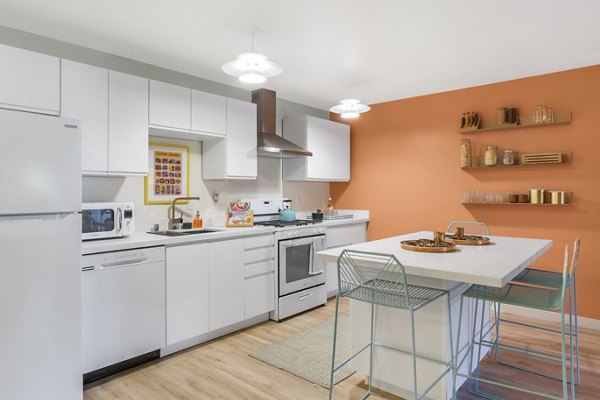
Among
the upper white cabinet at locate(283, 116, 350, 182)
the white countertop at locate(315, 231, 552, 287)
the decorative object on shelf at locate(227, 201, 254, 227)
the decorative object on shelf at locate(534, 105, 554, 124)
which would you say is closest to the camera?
the white countertop at locate(315, 231, 552, 287)

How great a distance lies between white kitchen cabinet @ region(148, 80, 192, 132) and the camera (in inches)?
121

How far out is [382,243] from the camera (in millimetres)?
2670

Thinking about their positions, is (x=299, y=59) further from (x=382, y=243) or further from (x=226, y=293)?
(x=226, y=293)

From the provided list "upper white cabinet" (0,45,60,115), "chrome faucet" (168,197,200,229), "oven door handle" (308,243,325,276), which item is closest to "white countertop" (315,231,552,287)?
"oven door handle" (308,243,325,276)

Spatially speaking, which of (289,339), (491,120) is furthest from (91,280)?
(491,120)

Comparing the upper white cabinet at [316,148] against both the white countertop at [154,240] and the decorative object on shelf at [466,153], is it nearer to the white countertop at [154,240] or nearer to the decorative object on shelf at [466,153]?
the white countertop at [154,240]

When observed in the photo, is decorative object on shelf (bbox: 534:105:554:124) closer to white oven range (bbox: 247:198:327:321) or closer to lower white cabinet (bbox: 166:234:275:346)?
white oven range (bbox: 247:198:327:321)

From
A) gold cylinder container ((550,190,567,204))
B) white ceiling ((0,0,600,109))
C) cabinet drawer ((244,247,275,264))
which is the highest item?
white ceiling ((0,0,600,109))

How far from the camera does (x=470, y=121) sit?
409 cm

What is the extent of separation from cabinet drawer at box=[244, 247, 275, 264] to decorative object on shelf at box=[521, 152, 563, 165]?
268cm

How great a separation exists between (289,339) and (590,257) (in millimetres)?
2904

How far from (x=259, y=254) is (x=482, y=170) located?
8.51ft

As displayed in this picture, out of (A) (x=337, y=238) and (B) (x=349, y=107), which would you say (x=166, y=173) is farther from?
(A) (x=337, y=238)

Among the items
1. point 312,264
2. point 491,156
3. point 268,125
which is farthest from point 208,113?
point 491,156
